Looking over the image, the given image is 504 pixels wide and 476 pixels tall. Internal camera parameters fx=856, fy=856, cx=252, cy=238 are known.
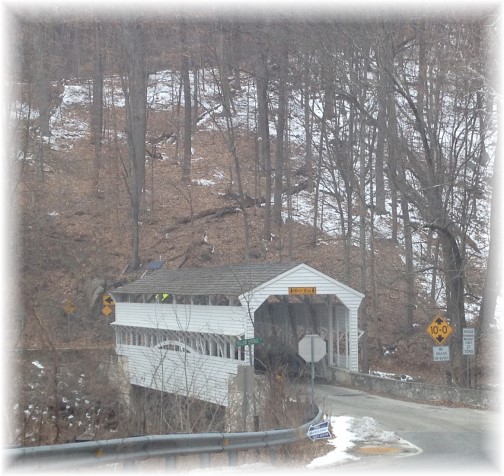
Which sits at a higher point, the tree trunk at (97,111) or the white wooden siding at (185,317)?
the tree trunk at (97,111)

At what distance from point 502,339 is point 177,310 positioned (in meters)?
11.1

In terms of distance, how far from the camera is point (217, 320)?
79.8ft

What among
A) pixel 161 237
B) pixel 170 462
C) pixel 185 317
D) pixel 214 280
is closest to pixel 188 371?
pixel 185 317

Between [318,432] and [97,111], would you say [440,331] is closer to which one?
[318,432]

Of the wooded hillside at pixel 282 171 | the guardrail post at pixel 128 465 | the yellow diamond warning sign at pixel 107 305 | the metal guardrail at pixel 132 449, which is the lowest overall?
the guardrail post at pixel 128 465

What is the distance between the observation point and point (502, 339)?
94.9 feet

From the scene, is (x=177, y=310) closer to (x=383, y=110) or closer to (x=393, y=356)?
(x=383, y=110)

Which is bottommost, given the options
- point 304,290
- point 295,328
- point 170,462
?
point 170,462

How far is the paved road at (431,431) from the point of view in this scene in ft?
39.0

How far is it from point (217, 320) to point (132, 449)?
14.4m

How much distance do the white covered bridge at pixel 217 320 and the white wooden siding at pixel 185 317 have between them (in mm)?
28

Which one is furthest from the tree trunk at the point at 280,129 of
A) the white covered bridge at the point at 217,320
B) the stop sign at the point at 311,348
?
the stop sign at the point at 311,348

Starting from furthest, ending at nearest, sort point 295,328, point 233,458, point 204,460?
point 295,328
point 233,458
point 204,460

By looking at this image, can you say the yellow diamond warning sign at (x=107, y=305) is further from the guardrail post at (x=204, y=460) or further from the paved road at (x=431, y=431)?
the guardrail post at (x=204, y=460)
